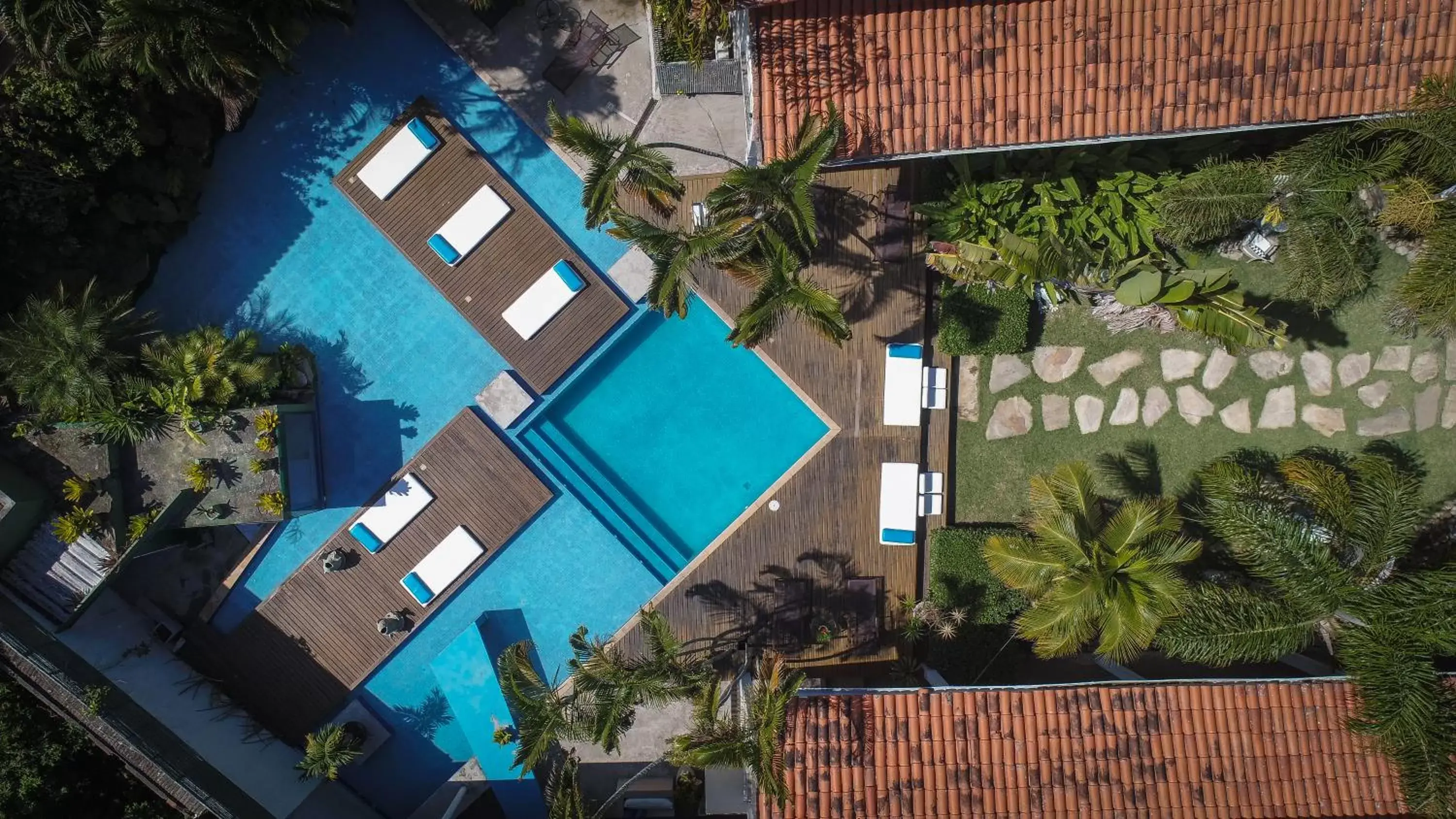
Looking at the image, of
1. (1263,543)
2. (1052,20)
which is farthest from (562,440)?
(1263,543)

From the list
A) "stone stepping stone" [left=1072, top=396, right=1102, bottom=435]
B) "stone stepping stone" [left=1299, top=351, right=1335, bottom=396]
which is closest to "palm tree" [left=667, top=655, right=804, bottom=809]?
"stone stepping stone" [left=1072, top=396, right=1102, bottom=435]

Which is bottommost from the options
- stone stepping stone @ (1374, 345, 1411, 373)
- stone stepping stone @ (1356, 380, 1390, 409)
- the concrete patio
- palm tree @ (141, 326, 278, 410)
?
palm tree @ (141, 326, 278, 410)

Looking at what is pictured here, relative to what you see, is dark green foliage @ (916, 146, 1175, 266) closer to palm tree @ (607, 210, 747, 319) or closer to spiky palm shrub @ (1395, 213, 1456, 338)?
spiky palm shrub @ (1395, 213, 1456, 338)

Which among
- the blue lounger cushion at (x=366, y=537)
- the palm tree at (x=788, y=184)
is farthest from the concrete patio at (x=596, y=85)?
the blue lounger cushion at (x=366, y=537)

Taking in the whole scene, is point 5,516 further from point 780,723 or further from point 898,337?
point 898,337

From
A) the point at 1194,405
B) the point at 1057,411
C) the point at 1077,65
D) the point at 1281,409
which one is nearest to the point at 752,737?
the point at 1057,411

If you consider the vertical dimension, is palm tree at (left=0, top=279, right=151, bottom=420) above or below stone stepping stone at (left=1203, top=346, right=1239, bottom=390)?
below
